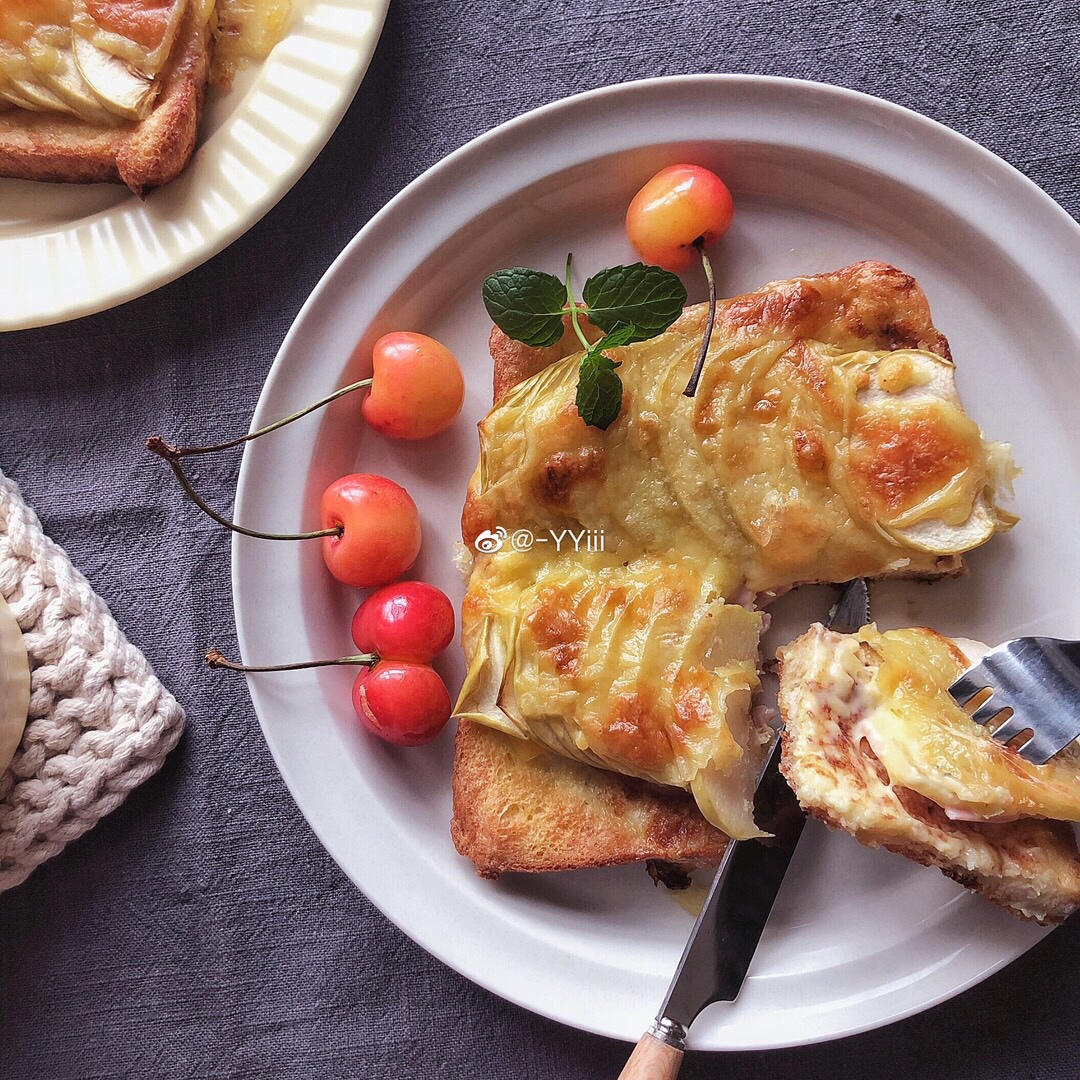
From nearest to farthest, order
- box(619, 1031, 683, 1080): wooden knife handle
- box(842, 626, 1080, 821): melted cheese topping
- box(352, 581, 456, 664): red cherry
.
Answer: box(842, 626, 1080, 821): melted cheese topping → box(619, 1031, 683, 1080): wooden knife handle → box(352, 581, 456, 664): red cherry

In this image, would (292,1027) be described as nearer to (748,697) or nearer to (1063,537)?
(748,697)

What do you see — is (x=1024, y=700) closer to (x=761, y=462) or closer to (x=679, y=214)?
(x=761, y=462)

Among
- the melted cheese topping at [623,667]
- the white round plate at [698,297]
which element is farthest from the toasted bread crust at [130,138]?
the melted cheese topping at [623,667]

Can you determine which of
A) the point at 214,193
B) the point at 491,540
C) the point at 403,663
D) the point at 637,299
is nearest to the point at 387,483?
the point at 491,540

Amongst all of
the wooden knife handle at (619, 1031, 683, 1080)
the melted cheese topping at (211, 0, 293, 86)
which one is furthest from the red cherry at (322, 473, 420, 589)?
the wooden knife handle at (619, 1031, 683, 1080)

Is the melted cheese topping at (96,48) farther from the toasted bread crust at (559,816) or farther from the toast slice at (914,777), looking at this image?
the toast slice at (914,777)

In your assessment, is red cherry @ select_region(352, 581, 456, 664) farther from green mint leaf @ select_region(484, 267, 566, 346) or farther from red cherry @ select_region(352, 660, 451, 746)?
green mint leaf @ select_region(484, 267, 566, 346)

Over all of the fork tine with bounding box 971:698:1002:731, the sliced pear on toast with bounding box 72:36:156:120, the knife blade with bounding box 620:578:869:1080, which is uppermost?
the sliced pear on toast with bounding box 72:36:156:120
